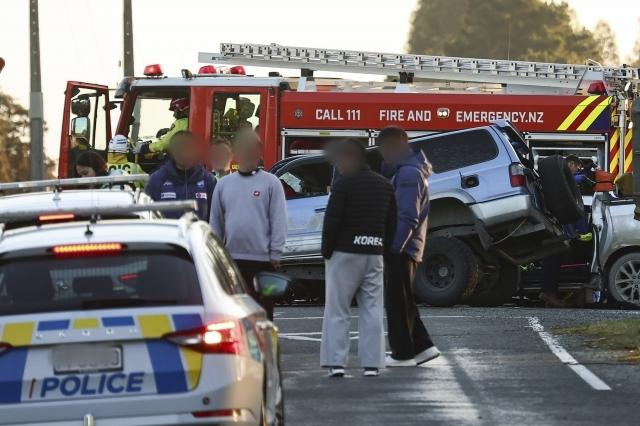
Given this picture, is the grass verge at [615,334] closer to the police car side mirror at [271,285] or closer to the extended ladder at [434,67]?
the police car side mirror at [271,285]

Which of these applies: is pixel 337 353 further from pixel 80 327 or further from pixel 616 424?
pixel 80 327

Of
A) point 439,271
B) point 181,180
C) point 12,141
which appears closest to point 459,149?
point 439,271

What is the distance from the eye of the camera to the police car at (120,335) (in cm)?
749

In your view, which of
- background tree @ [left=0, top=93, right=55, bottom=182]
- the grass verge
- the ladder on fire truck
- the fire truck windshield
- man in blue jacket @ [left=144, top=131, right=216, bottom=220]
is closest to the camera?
man in blue jacket @ [left=144, top=131, right=216, bottom=220]

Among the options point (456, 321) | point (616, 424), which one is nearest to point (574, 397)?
point (616, 424)

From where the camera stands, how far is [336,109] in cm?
2391

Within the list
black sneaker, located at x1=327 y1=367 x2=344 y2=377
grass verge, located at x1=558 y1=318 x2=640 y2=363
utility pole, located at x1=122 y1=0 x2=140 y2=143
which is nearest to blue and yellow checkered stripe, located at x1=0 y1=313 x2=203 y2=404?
black sneaker, located at x1=327 y1=367 x2=344 y2=377

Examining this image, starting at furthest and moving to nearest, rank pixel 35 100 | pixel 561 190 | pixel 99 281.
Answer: pixel 35 100 < pixel 561 190 < pixel 99 281

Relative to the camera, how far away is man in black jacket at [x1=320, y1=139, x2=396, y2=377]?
41.5ft

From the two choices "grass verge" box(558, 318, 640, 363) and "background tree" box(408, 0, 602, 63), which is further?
"background tree" box(408, 0, 602, 63)

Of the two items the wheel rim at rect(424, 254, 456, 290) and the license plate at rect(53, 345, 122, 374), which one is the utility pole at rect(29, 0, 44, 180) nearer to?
the wheel rim at rect(424, 254, 456, 290)

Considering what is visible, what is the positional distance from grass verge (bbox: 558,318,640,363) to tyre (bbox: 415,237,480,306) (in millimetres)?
3014

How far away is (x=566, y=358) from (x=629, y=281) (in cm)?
665

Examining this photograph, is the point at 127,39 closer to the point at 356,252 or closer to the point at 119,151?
the point at 119,151
